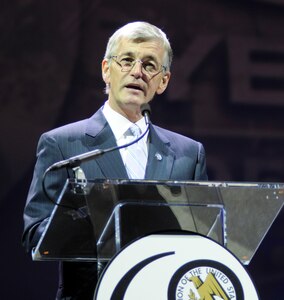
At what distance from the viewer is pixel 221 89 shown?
350 cm

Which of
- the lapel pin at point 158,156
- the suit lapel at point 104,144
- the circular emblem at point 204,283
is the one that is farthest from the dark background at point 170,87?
the circular emblem at point 204,283

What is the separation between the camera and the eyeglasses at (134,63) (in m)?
2.10

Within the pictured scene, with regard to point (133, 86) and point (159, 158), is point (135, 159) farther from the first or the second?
point (133, 86)

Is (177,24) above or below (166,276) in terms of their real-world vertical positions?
above

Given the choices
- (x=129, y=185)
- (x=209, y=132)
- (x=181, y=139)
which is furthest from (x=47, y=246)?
(x=209, y=132)

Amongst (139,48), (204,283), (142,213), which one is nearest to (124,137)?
(139,48)

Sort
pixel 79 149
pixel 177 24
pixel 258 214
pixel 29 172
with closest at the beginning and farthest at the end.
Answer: pixel 258 214
pixel 79 149
pixel 29 172
pixel 177 24

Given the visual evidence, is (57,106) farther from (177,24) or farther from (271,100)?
(271,100)

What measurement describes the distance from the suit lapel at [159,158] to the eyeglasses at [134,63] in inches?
7.3

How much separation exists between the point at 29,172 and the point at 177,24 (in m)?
1.06

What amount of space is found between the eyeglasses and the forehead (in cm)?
2

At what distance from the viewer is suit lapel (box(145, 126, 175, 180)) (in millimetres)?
1994

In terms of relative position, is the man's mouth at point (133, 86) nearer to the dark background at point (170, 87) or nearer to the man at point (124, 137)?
the man at point (124, 137)

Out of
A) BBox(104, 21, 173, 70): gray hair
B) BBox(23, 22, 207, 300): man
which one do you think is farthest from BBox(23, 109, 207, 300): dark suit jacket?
BBox(104, 21, 173, 70): gray hair
